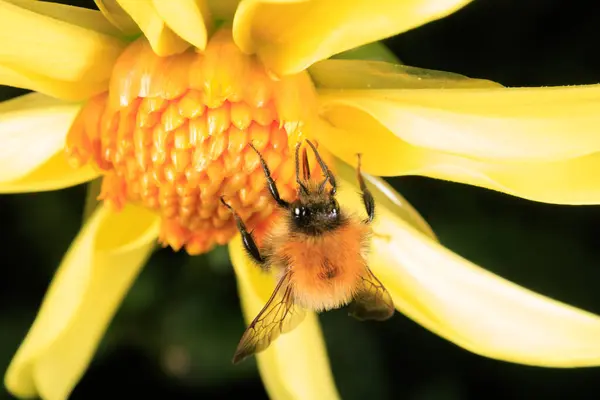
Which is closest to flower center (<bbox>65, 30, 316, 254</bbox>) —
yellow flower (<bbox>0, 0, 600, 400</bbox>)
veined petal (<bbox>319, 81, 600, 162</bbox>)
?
yellow flower (<bbox>0, 0, 600, 400</bbox>)

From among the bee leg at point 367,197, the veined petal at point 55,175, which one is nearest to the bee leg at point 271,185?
the bee leg at point 367,197

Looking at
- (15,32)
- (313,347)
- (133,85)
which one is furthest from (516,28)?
(15,32)

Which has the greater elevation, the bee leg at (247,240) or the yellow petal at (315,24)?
the yellow petal at (315,24)

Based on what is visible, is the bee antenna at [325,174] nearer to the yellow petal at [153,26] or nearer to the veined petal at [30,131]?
the yellow petal at [153,26]

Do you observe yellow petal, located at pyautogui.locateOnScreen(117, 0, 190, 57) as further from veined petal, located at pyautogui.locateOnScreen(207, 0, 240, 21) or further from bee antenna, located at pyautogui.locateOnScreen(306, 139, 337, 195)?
bee antenna, located at pyautogui.locateOnScreen(306, 139, 337, 195)

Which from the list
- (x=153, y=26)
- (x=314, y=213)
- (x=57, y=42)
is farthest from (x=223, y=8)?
(x=314, y=213)

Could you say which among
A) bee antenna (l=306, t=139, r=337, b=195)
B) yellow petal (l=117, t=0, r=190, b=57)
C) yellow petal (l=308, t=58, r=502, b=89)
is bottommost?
bee antenna (l=306, t=139, r=337, b=195)
